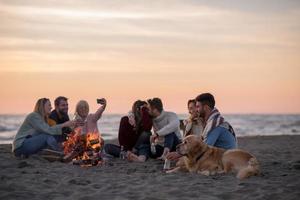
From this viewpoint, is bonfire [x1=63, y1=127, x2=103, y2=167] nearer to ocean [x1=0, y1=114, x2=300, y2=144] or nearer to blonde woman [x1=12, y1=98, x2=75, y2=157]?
blonde woman [x1=12, y1=98, x2=75, y2=157]

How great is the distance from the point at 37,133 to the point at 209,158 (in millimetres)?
4311

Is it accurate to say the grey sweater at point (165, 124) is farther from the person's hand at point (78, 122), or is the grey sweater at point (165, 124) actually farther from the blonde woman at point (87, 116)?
the person's hand at point (78, 122)

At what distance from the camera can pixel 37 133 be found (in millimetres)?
10797

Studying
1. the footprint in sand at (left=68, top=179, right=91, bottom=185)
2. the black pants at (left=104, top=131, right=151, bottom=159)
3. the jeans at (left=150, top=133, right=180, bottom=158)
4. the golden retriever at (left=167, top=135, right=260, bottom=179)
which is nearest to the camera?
the footprint in sand at (left=68, top=179, right=91, bottom=185)

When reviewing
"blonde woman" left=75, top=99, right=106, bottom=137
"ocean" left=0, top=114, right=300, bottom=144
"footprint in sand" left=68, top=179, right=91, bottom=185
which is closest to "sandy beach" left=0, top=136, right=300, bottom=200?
"footprint in sand" left=68, top=179, right=91, bottom=185

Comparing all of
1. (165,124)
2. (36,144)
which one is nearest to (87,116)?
(36,144)

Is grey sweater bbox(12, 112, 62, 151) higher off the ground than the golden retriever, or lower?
higher

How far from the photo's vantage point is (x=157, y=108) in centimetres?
1055

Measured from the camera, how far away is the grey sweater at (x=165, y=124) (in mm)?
10430

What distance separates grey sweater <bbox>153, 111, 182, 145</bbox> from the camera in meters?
10.4

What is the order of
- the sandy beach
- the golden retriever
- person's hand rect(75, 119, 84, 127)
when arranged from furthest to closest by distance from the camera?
person's hand rect(75, 119, 84, 127)
the golden retriever
the sandy beach

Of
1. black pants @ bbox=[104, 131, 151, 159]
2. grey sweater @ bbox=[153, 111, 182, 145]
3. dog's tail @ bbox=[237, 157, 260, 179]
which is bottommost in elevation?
dog's tail @ bbox=[237, 157, 260, 179]

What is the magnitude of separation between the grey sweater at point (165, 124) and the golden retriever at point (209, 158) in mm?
1721

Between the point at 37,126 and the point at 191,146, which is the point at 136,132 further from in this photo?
the point at 191,146
